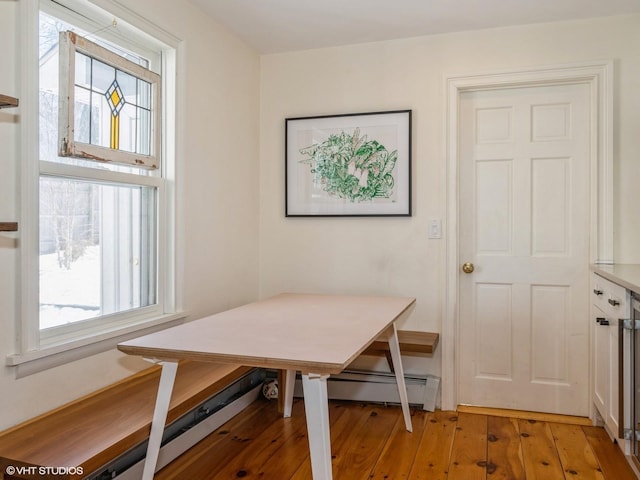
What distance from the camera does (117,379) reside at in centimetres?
225

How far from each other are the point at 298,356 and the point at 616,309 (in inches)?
64.8

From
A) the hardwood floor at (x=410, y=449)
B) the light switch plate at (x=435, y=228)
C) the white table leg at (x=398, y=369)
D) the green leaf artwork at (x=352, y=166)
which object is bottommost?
the hardwood floor at (x=410, y=449)

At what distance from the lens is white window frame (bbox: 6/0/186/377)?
→ 70.2 inches

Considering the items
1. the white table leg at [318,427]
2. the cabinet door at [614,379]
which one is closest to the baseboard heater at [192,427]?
the white table leg at [318,427]

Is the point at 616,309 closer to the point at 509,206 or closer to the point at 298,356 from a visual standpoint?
the point at 509,206

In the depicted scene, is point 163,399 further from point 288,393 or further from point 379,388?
point 379,388

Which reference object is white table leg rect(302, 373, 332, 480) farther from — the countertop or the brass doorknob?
the brass doorknob

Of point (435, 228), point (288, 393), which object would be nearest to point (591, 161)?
point (435, 228)

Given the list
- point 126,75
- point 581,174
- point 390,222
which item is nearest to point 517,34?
point 581,174

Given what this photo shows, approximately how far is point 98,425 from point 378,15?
2.46 m

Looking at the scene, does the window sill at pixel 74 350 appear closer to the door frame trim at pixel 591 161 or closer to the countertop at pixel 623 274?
the door frame trim at pixel 591 161

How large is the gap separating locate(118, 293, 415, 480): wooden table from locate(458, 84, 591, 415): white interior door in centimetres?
92

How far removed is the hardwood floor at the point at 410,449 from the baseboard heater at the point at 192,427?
0.05 metres

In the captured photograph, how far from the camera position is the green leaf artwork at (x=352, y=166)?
3.25 meters
